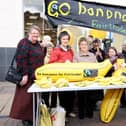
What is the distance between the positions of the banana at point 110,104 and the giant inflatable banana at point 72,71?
2.10 ft

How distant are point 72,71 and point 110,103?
115 centimetres

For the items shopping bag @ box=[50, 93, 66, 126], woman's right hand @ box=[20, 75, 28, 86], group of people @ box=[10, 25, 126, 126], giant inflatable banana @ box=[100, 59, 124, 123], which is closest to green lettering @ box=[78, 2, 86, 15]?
group of people @ box=[10, 25, 126, 126]

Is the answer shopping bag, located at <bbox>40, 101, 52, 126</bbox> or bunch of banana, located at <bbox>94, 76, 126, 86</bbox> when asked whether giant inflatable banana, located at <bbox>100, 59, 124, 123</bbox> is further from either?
shopping bag, located at <bbox>40, 101, 52, 126</bbox>

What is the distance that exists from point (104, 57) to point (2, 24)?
5.72m

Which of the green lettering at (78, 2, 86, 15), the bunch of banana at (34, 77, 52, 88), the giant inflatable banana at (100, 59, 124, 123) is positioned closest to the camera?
the bunch of banana at (34, 77, 52, 88)

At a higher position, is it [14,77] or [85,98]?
→ [14,77]

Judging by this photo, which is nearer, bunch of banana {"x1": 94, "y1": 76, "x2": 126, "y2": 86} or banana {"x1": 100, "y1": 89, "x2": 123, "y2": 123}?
bunch of banana {"x1": 94, "y1": 76, "x2": 126, "y2": 86}

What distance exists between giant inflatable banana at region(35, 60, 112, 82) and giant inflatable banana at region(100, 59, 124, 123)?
0.57 metres

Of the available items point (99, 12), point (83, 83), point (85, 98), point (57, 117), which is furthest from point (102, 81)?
point (99, 12)

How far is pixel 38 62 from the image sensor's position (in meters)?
5.60

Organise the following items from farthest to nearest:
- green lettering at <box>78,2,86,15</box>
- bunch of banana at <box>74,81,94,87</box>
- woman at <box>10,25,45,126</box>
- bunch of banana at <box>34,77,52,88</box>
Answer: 1. green lettering at <box>78,2,86,15</box>
2. woman at <box>10,25,45,126</box>
3. bunch of banana at <box>74,81,94,87</box>
4. bunch of banana at <box>34,77,52,88</box>

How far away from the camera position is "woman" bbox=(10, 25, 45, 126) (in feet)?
18.0

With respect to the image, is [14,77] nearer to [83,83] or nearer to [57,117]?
[57,117]

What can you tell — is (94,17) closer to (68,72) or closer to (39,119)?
(68,72)
